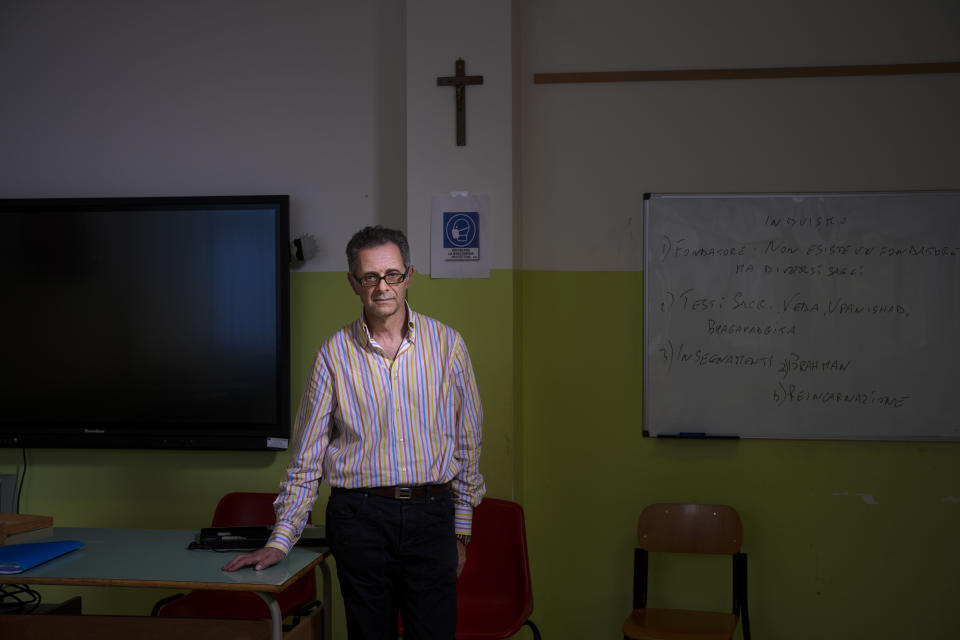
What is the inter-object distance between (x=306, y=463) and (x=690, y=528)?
5.66 ft

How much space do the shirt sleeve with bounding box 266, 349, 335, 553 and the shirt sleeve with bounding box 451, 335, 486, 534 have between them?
358 mm

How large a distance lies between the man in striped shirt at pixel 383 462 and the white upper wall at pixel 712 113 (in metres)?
1.39

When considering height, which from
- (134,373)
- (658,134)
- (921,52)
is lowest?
(134,373)

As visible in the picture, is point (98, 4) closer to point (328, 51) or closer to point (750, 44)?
point (328, 51)

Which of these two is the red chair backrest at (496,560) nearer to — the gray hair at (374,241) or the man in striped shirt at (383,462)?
the man in striped shirt at (383,462)

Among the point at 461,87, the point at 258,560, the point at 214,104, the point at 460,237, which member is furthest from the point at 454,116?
the point at 258,560

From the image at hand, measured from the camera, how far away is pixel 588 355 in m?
3.28

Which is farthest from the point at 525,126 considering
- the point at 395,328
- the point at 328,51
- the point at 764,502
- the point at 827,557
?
the point at 827,557

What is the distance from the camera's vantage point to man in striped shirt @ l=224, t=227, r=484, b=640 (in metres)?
1.93

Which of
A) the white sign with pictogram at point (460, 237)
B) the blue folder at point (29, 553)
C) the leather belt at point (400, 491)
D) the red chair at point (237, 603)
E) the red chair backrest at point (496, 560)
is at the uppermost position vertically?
the white sign with pictogram at point (460, 237)

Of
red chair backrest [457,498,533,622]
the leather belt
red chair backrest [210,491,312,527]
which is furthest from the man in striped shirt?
red chair backrest [210,491,312,527]

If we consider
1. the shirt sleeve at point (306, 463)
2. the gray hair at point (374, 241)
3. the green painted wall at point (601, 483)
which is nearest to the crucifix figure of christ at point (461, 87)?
the green painted wall at point (601, 483)

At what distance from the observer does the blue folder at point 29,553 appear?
2.02m

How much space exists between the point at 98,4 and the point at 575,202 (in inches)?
91.4
